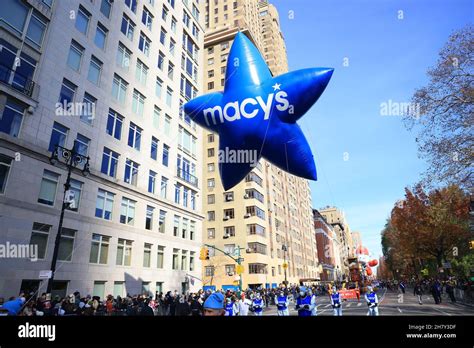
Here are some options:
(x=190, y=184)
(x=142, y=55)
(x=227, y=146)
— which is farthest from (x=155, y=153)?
(x=227, y=146)

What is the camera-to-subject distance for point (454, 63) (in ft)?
51.4

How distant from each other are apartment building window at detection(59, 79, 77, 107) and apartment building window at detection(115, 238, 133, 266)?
1063 centimetres

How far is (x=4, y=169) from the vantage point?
50.6 ft

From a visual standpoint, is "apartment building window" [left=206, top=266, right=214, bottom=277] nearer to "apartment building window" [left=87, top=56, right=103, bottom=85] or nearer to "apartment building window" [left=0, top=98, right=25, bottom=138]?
"apartment building window" [left=87, top=56, right=103, bottom=85]

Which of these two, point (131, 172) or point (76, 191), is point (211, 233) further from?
point (76, 191)

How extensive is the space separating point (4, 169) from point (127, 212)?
9.82m

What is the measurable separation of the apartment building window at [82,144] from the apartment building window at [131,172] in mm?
4111

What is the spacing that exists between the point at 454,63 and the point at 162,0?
28817 millimetres

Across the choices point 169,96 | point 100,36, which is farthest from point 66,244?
point 169,96

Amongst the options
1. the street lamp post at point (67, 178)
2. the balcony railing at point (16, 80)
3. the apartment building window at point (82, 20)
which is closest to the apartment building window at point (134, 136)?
the street lamp post at point (67, 178)

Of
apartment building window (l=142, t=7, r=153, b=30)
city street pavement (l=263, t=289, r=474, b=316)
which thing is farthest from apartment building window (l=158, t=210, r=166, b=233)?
apartment building window (l=142, t=7, r=153, b=30)

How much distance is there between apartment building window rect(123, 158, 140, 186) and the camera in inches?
972

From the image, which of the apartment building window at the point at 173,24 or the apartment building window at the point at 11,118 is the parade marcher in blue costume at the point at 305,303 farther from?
the apartment building window at the point at 173,24

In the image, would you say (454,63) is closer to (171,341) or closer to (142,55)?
(171,341)
